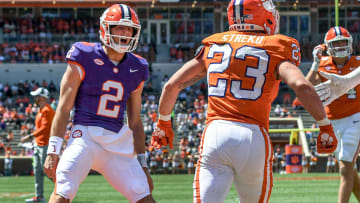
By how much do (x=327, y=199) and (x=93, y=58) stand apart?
6435mm

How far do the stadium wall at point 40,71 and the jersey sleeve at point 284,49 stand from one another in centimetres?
2995

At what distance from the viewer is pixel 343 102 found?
7.45 m

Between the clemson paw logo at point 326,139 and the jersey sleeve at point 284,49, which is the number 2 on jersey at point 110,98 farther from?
the clemson paw logo at point 326,139

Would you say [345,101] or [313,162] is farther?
[313,162]

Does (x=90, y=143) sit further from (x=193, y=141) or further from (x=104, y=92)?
(x=193, y=141)

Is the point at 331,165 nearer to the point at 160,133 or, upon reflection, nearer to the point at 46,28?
the point at 160,133

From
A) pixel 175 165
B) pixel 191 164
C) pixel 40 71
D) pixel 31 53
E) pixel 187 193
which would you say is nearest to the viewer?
pixel 187 193

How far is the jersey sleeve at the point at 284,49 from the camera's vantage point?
4.22 meters

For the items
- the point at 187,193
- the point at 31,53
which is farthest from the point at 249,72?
the point at 31,53

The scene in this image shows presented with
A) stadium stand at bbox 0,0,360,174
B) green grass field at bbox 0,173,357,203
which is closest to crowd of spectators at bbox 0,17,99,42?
stadium stand at bbox 0,0,360,174

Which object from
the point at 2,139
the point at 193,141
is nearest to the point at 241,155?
the point at 193,141

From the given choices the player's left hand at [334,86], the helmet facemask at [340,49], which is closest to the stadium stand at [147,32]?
the helmet facemask at [340,49]

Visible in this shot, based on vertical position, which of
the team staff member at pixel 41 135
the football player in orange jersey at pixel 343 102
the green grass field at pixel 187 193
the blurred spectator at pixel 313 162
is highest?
the football player in orange jersey at pixel 343 102

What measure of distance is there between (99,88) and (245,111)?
128cm
